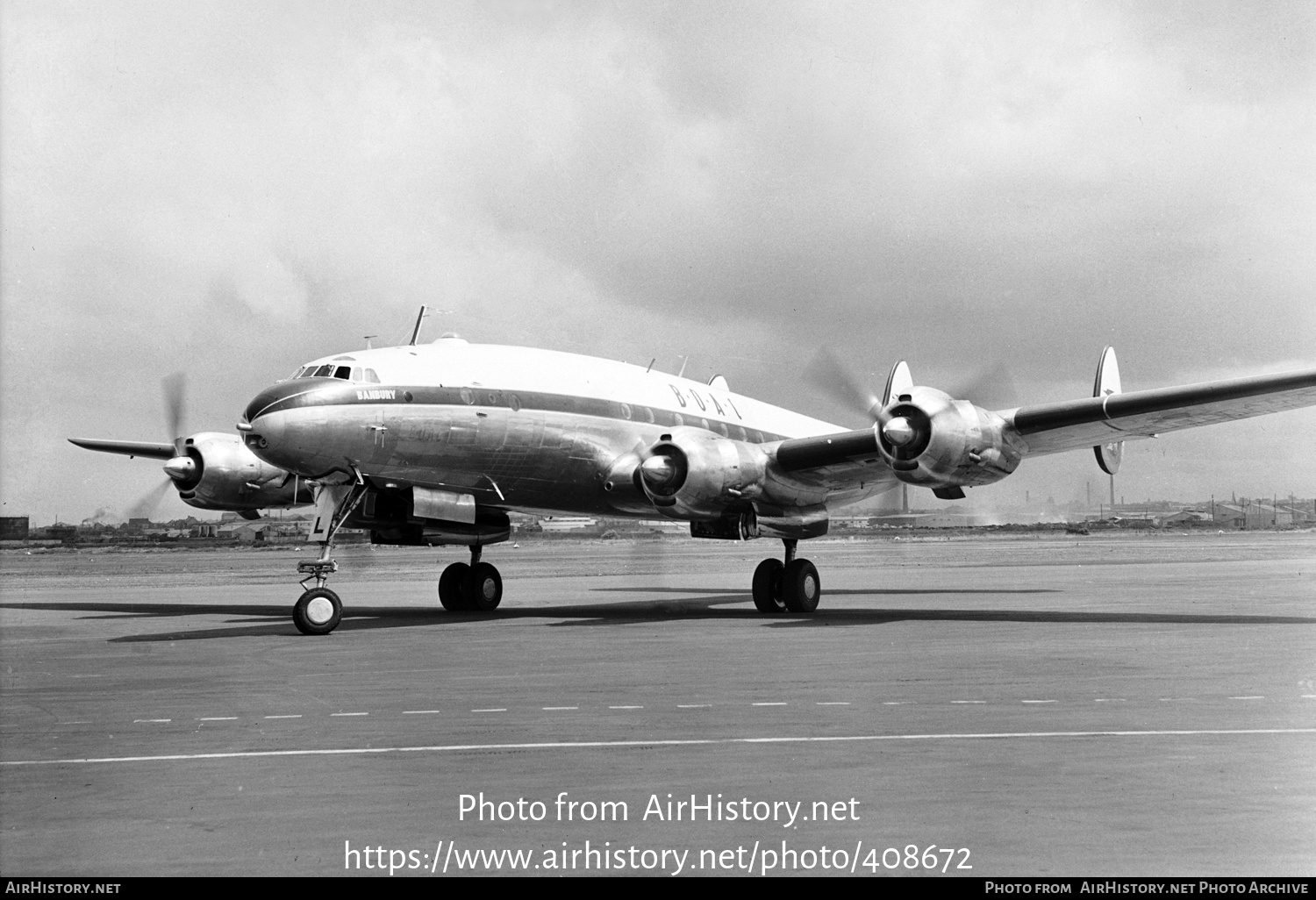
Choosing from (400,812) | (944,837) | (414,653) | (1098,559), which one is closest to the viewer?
(944,837)

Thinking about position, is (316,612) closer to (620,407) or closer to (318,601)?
(318,601)

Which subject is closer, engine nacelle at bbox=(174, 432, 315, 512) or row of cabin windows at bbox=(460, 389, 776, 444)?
row of cabin windows at bbox=(460, 389, 776, 444)

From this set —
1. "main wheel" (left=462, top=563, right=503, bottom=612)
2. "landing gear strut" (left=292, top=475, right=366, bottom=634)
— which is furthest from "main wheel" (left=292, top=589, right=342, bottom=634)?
"main wheel" (left=462, top=563, right=503, bottom=612)

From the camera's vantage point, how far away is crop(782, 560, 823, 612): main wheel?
2356 centimetres

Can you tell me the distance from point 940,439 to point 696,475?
4220 millimetres

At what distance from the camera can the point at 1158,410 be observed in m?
19.5

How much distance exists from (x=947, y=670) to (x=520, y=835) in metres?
8.23

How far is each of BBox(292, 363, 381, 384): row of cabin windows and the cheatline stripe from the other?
11.6m

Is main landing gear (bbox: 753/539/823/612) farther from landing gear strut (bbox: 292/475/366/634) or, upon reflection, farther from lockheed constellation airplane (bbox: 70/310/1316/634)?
landing gear strut (bbox: 292/475/366/634)

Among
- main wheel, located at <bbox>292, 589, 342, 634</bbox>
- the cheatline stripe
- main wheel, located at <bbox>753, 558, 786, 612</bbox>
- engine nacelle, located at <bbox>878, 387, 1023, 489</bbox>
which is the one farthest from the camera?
main wheel, located at <bbox>753, 558, 786, 612</bbox>

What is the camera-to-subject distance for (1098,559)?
176 feet
